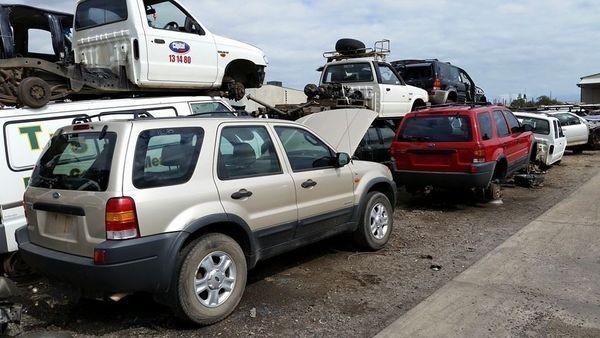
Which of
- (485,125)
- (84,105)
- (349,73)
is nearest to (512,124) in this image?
(485,125)

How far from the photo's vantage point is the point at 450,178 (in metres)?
8.84

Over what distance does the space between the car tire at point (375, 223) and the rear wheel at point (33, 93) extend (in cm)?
363

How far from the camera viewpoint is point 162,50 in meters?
7.28

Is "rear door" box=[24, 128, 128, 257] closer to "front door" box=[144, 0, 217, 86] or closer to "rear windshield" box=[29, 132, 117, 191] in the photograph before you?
"rear windshield" box=[29, 132, 117, 191]

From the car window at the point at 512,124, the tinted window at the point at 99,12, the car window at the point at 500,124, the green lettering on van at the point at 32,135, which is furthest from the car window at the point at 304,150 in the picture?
the car window at the point at 512,124

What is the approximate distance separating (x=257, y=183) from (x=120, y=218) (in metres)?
1.32

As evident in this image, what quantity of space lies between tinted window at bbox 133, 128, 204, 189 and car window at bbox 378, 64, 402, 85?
28.0ft

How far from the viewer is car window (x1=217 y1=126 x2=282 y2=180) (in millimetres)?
4402

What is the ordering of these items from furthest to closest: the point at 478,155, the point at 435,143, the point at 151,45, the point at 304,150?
1. the point at 435,143
2. the point at 478,155
3. the point at 151,45
4. the point at 304,150

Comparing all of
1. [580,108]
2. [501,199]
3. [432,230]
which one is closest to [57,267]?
[432,230]

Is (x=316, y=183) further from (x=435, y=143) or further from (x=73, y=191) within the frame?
(x=435, y=143)

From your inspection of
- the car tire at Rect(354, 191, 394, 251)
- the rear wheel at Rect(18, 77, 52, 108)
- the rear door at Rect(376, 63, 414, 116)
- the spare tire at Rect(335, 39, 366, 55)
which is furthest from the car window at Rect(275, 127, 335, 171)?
the spare tire at Rect(335, 39, 366, 55)

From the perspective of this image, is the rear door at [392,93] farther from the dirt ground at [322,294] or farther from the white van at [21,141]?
the white van at [21,141]

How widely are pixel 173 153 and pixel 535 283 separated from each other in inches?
143
